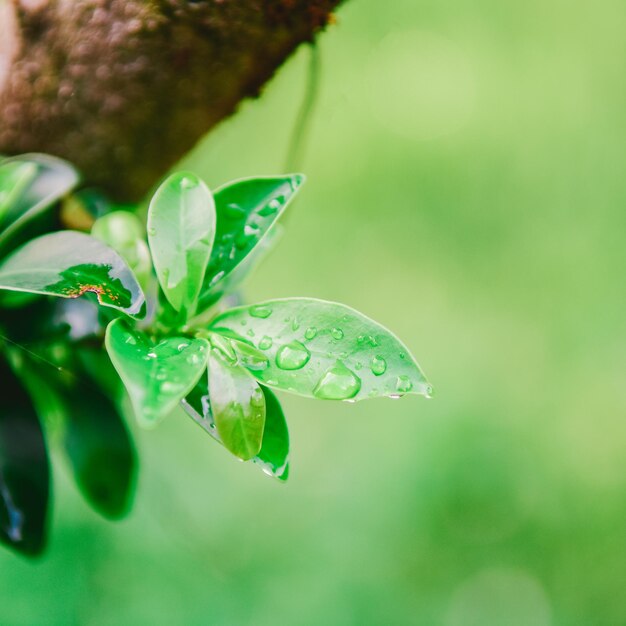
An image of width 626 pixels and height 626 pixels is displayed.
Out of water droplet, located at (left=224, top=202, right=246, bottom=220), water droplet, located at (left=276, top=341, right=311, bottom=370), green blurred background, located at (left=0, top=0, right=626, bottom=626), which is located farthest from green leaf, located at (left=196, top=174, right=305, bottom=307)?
green blurred background, located at (left=0, top=0, right=626, bottom=626)

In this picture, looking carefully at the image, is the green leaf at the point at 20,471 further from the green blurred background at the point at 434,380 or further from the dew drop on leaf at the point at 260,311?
the green blurred background at the point at 434,380

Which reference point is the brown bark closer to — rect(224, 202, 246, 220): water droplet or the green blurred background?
rect(224, 202, 246, 220): water droplet

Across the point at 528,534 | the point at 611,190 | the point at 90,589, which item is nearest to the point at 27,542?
the point at 90,589

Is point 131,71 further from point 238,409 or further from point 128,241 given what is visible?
point 238,409

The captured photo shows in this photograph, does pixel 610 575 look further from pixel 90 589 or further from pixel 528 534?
pixel 90 589

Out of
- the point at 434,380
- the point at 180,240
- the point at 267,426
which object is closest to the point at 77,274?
the point at 180,240

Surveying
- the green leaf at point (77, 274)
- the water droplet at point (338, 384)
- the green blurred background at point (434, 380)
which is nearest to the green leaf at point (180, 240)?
the green leaf at point (77, 274)
